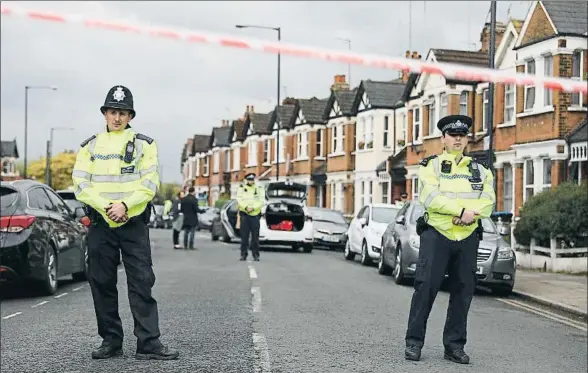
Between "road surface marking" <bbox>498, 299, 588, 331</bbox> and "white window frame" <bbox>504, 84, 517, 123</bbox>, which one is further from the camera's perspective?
"white window frame" <bbox>504, 84, 517, 123</bbox>

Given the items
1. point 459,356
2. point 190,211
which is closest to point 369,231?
point 190,211

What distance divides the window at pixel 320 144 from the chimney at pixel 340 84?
9.19ft

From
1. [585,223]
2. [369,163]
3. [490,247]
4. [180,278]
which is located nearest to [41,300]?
[180,278]

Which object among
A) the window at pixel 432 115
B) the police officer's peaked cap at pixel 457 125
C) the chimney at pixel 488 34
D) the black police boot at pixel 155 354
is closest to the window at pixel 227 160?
the window at pixel 432 115

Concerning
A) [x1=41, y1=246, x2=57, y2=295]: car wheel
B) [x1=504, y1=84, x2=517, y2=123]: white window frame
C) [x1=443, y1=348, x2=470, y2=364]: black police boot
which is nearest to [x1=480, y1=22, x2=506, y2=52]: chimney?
[x1=504, y1=84, x2=517, y2=123]: white window frame

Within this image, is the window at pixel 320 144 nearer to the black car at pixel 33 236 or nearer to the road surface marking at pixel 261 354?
the black car at pixel 33 236

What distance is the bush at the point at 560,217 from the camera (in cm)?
1953

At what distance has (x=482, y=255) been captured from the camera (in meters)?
14.4

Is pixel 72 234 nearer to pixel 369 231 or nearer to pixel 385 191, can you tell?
pixel 369 231

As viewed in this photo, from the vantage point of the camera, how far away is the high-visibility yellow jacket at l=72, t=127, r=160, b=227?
259 inches

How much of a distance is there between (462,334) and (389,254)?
9137mm

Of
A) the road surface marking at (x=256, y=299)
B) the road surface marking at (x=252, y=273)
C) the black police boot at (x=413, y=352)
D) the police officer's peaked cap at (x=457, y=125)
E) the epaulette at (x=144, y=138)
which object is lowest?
the road surface marking at (x=252, y=273)

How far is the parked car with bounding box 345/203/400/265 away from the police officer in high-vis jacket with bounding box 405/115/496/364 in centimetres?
1213

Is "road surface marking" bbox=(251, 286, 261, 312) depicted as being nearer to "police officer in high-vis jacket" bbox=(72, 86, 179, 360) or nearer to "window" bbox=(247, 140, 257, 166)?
"police officer in high-vis jacket" bbox=(72, 86, 179, 360)
